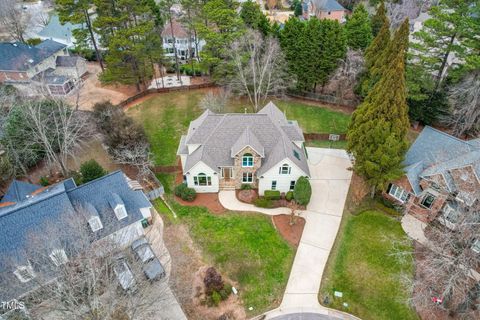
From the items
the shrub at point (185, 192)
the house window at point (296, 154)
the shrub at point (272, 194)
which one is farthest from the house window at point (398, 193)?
the shrub at point (185, 192)

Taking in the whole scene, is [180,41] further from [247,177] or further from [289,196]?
[289,196]

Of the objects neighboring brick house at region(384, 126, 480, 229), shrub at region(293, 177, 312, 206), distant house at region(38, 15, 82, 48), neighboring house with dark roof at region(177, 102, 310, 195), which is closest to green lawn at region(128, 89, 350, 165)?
neighboring house with dark roof at region(177, 102, 310, 195)

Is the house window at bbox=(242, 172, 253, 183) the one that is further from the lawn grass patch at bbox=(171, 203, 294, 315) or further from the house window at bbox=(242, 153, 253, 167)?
the lawn grass patch at bbox=(171, 203, 294, 315)

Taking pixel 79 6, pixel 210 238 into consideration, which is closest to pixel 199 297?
pixel 210 238

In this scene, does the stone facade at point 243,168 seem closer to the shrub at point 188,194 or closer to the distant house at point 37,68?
the shrub at point 188,194

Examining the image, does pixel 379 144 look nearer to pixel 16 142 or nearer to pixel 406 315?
pixel 406 315

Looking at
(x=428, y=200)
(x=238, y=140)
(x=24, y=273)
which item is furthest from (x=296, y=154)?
(x=24, y=273)
